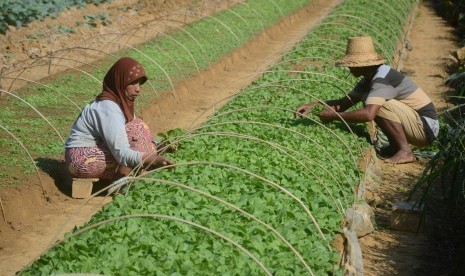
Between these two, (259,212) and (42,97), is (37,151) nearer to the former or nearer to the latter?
(42,97)

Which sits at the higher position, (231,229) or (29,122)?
(231,229)

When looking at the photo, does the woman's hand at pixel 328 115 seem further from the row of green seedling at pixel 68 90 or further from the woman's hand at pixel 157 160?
the row of green seedling at pixel 68 90

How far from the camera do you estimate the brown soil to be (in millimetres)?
7078

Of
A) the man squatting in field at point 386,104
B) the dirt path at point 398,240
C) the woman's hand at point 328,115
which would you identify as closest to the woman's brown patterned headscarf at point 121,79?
the man squatting in field at point 386,104

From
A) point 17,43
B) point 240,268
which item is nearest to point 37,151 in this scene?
point 240,268

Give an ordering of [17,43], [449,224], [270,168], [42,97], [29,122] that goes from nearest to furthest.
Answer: [270,168] < [449,224] < [29,122] < [42,97] < [17,43]

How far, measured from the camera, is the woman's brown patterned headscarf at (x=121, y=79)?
7.65m

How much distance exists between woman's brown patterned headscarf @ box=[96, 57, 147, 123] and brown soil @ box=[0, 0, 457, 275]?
113 cm

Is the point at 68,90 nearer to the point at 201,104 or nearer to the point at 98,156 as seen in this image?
the point at 201,104

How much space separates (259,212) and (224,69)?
A: 380 inches

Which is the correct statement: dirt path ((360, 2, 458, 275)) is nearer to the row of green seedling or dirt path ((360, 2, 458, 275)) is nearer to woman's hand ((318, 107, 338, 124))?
woman's hand ((318, 107, 338, 124))

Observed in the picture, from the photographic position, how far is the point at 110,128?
7.55 metres

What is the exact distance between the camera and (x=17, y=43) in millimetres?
14492

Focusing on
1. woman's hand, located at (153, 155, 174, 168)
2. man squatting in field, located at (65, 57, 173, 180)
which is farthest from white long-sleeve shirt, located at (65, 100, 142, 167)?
woman's hand, located at (153, 155, 174, 168)
